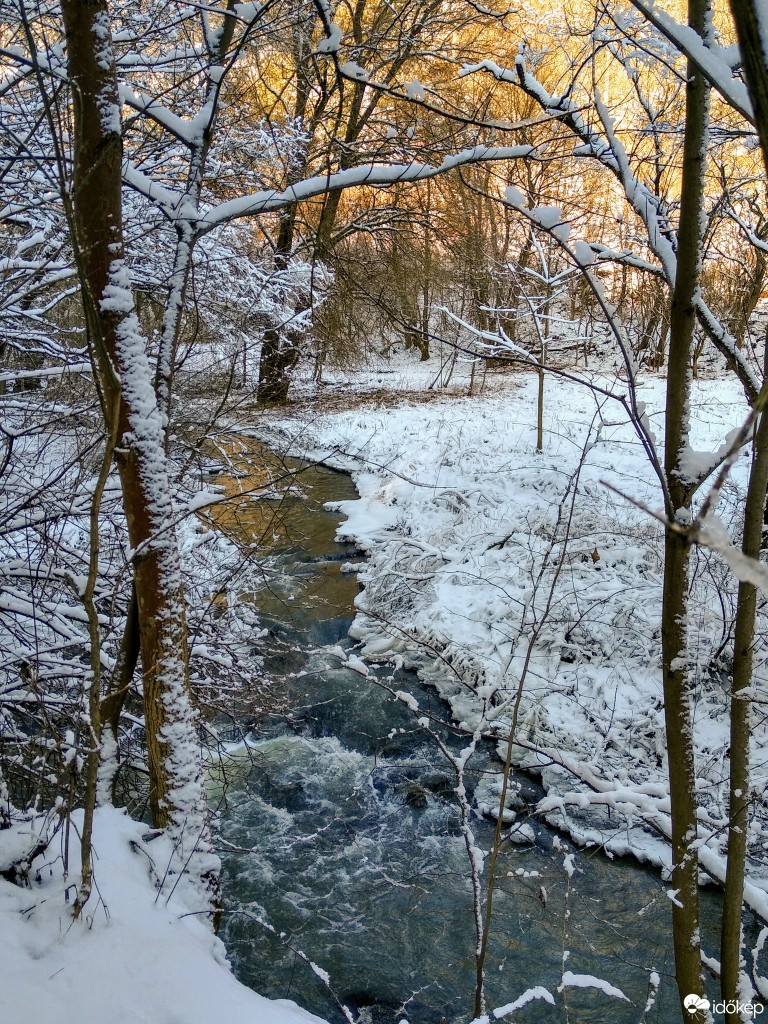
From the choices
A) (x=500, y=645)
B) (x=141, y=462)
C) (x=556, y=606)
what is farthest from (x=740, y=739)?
(x=556, y=606)

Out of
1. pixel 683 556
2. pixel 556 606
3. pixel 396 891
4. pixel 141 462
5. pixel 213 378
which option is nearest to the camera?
pixel 683 556

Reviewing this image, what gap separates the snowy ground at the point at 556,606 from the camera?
14.6ft

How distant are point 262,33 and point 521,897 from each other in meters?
5.08

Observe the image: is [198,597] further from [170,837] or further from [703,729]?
[703,729]

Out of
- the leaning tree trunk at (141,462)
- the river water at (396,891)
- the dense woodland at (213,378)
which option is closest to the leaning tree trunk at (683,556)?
the dense woodland at (213,378)

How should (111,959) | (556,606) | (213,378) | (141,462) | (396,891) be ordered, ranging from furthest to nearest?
(556,606) < (213,378) < (396,891) < (141,462) < (111,959)

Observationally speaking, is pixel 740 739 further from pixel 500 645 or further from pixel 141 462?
pixel 500 645

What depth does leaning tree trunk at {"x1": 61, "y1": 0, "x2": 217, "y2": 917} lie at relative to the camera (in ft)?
8.39

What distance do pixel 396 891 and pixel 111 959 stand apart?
2.44 m

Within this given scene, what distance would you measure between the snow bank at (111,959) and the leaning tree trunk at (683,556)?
1.42 m

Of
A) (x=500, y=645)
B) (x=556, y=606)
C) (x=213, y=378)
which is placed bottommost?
(x=500, y=645)

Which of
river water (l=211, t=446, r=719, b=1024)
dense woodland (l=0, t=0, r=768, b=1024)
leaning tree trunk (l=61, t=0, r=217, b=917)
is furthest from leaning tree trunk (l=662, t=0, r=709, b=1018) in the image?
leaning tree trunk (l=61, t=0, r=217, b=917)

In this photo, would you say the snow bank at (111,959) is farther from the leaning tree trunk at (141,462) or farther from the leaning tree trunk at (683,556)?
the leaning tree trunk at (683,556)

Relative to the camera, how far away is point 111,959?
2.15 metres
